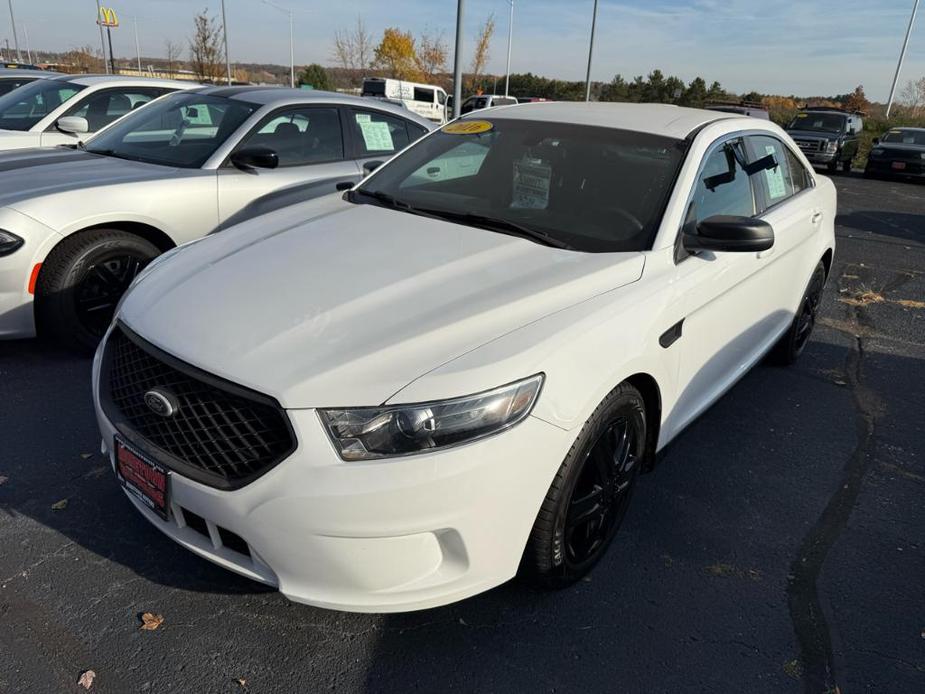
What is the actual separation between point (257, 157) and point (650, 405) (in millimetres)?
3195

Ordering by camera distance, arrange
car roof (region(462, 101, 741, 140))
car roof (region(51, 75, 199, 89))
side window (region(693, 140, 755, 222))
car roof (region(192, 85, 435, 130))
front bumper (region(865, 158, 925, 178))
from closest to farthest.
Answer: side window (region(693, 140, 755, 222)) < car roof (region(462, 101, 741, 140)) < car roof (region(192, 85, 435, 130)) < car roof (region(51, 75, 199, 89)) < front bumper (region(865, 158, 925, 178))

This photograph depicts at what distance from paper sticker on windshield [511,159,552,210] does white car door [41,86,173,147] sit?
515 centimetres

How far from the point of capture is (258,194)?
15.8ft

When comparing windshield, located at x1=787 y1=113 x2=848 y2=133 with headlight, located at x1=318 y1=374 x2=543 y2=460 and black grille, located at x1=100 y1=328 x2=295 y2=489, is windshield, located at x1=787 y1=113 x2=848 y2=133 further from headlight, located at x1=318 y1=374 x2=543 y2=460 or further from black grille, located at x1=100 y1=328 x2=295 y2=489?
black grille, located at x1=100 y1=328 x2=295 y2=489

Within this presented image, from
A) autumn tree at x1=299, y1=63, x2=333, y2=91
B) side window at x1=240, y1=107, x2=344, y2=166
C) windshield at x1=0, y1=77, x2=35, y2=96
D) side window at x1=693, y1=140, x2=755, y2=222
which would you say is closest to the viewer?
side window at x1=693, y1=140, x2=755, y2=222

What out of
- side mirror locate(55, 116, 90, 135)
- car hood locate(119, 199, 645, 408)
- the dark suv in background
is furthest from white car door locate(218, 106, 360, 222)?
the dark suv in background

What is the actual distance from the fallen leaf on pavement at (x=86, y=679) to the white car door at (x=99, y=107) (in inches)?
230

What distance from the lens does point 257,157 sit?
181 inches

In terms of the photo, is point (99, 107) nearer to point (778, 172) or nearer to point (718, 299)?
point (778, 172)

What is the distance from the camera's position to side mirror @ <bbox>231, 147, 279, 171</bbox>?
460 centimetres

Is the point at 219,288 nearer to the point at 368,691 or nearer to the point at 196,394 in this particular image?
the point at 196,394

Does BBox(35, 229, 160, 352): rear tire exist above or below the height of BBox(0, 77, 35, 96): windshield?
below

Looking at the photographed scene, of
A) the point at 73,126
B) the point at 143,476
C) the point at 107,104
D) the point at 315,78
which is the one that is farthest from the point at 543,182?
the point at 315,78

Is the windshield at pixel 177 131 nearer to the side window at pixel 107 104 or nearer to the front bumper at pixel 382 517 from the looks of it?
the side window at pixel 107 104
